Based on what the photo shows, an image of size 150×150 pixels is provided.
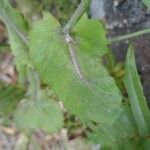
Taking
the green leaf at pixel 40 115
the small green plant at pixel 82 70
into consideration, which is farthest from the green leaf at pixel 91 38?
the green leaf at pixel 40 115

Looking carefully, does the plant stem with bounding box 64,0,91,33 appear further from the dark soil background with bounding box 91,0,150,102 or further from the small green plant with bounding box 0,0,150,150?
the dark soil background with bounding box 91,0,150,102

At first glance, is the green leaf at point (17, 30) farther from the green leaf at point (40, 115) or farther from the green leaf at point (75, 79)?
the green leaf at point (75, 79)

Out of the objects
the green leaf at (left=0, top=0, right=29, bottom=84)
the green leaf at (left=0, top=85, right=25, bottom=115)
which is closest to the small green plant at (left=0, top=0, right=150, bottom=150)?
the green leaf at (left=0, top=0, right=29, bottom=84)

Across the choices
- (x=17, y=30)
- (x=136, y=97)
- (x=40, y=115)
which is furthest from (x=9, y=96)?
(x=136, y=97)

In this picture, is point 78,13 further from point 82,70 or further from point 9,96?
point 9,96

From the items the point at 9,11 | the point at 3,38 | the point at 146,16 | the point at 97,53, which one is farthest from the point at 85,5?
the point at 3,38

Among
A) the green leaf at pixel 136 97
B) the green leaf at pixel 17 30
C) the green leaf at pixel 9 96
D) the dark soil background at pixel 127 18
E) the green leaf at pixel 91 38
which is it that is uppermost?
the green leaf at pixel 17 30

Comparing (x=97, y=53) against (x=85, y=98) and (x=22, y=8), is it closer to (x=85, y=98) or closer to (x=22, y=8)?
(x=85, y=98)
